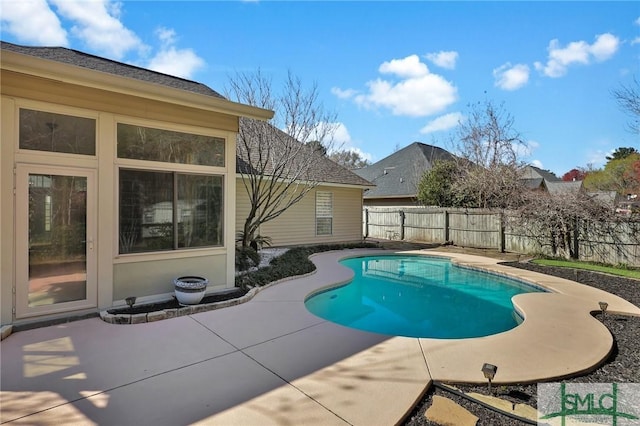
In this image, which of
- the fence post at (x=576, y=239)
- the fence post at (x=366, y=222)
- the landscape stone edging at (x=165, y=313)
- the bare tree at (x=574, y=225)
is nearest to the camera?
the landscape stone edging at (x=165, y=313)

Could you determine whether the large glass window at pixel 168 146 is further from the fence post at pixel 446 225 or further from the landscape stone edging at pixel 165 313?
the fence post at pixel 446 225

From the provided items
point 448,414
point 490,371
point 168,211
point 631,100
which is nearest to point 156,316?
point 168,211

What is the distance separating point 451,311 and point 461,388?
3.74 meters

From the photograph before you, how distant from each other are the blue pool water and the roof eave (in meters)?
3.96

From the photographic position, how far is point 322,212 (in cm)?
1351

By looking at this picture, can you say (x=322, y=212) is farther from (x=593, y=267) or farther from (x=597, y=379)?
(x=597, y=379)

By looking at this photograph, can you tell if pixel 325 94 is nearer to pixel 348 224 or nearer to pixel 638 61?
pixel 348 224

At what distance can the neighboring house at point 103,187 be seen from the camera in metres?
4.33

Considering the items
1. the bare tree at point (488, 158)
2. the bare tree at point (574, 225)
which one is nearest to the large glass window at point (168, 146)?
the bare tree at point (574, 225)

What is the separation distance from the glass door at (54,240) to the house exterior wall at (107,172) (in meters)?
0.06

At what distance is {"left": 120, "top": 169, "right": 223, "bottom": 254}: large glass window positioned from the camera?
5234 mm

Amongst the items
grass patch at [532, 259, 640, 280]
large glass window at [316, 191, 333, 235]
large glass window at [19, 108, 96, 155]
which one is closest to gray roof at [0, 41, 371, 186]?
large glass window at [316, 191, 333, 235]

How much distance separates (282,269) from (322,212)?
5681 millimetres

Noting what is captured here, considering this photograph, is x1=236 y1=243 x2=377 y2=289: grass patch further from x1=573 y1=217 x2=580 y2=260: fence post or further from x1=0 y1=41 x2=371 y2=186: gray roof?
x1=573 y1=217 x2=580 y2=260: fence post
